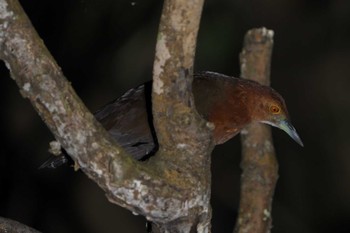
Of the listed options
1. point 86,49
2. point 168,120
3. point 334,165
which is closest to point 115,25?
point 86,49

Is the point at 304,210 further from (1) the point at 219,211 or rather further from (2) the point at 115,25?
(2) the point at 115,25

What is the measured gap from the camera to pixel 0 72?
6070 millimetres

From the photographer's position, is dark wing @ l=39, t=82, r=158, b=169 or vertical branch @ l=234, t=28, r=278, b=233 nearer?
dark wing @ l=39, t=82, r=158, b=169

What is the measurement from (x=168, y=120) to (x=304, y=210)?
3.87 m

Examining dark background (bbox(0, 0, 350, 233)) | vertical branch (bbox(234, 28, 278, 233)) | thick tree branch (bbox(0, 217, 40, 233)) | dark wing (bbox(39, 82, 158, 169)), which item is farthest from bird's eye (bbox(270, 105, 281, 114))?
dark background (bbox(0, 0, 350, 233))

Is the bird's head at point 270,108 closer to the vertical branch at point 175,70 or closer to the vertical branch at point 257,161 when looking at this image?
the vertical branch at point 257,161

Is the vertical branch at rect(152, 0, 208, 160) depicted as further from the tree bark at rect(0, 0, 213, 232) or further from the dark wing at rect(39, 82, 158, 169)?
the dark wing at rect(39, 82, 158, 169)

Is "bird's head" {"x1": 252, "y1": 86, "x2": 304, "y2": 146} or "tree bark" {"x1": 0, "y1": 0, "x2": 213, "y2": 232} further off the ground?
"tree bark" {"x1": 0, "y1": 0, "x2": 213, "y2": 232}

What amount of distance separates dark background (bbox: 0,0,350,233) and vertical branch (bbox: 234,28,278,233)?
5.73 feet

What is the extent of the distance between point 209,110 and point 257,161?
52 cm

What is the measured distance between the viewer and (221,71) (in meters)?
6.06

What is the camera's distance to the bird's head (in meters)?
3.75

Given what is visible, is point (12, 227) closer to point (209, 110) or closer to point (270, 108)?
point (209, 110)

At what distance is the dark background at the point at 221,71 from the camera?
6.06 m
